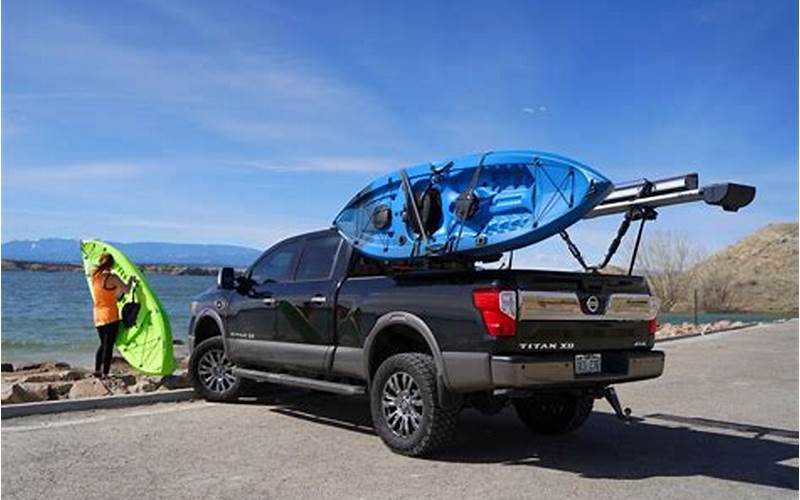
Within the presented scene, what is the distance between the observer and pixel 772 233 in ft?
409

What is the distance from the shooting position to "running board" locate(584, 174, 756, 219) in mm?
6672

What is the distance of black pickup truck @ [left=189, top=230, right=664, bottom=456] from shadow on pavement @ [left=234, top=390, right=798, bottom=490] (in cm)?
43

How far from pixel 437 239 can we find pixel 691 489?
→ 2931mm

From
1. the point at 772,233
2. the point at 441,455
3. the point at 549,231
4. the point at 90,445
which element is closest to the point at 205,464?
Answer: the point at 90,445

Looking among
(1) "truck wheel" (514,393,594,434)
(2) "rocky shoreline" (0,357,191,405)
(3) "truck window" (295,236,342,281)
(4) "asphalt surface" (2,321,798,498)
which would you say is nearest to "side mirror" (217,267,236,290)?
(3) "truck window" (295,236,342,281)

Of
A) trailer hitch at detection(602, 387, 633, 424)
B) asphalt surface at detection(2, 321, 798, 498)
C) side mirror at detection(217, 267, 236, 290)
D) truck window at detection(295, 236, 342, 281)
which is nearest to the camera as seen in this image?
asphalt surface at detection(2, 321, 798, 498)

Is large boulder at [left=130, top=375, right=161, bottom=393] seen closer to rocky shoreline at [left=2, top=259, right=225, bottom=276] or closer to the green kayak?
the green kayak

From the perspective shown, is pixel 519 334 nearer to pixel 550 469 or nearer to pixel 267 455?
pixel 550 469

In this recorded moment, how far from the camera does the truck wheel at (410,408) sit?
264 inches

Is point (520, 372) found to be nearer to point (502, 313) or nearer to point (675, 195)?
point (502, 313)

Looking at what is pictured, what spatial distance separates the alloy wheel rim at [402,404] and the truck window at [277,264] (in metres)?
2.41

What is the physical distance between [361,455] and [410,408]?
583mm

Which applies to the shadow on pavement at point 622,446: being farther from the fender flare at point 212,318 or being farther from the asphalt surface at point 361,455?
the fender flare at point 212,318

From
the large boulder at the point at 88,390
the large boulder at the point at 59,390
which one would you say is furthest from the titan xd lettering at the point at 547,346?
the large boulder at the point at 59,390
